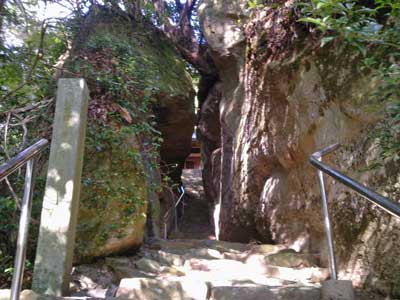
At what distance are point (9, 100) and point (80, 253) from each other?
1.75m

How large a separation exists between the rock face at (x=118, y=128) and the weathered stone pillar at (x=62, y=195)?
0.83 metres

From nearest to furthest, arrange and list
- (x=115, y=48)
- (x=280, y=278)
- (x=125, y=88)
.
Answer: (x=280, y=278), (x=125, y=88), (x=115, y=48)

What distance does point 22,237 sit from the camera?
204 centimetres

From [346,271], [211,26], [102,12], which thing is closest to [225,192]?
[211,26]

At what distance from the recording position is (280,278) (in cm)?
320

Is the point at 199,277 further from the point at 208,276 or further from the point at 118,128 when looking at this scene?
the point at 118,128

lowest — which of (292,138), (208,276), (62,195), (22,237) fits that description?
(208,276)

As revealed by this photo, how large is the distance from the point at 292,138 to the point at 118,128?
1.95 m

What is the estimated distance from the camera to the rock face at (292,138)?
2.76m

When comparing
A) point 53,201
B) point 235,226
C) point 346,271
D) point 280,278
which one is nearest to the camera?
point 53,201

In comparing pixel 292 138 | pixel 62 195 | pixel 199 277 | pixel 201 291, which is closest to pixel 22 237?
pixel 62 195

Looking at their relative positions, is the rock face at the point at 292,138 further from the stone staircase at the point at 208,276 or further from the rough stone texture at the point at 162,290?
the rough stone texture at the point at 162,290

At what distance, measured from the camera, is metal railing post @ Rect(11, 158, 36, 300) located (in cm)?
195

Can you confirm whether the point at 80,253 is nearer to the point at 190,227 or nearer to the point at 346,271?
the point at 346,271
